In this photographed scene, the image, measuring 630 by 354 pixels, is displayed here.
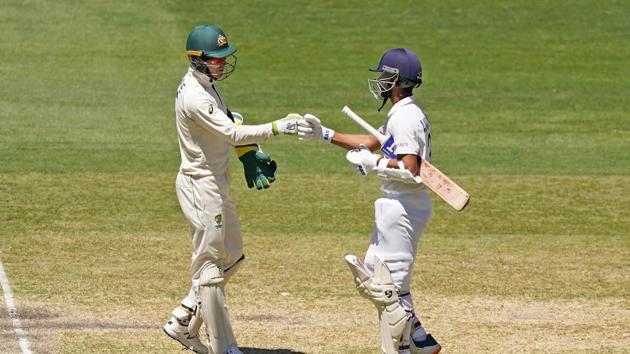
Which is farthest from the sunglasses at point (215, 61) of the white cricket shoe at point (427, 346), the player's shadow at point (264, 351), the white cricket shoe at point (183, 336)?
the white cricket shoe at point (427, 346)

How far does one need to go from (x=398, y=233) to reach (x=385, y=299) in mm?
541

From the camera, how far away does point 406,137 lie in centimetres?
972

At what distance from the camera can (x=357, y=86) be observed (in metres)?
24.4

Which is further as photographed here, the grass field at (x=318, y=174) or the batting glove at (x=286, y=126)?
the grass field at (x=318, y=174)

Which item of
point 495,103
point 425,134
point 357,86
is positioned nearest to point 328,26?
point 357,86

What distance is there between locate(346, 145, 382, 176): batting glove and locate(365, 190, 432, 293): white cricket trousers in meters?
0.33

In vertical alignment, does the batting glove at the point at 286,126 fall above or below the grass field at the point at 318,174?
above

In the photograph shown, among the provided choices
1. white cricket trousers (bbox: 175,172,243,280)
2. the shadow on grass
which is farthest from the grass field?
white cricket trousers (bbox: 175,172,243,280)

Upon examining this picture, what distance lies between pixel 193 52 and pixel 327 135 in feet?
4.38

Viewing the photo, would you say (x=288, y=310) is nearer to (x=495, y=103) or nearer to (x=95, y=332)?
(x=95, y=332)

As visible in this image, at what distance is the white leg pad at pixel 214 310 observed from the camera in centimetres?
1035

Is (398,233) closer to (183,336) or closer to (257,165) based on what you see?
(257,165)

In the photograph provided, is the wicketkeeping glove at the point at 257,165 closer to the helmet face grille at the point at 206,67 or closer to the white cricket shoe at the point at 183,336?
the helmet face grille at the point at 206,67

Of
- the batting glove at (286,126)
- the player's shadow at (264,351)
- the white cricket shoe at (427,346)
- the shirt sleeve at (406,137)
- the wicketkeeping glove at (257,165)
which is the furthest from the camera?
the player's shadow at (264,351)
